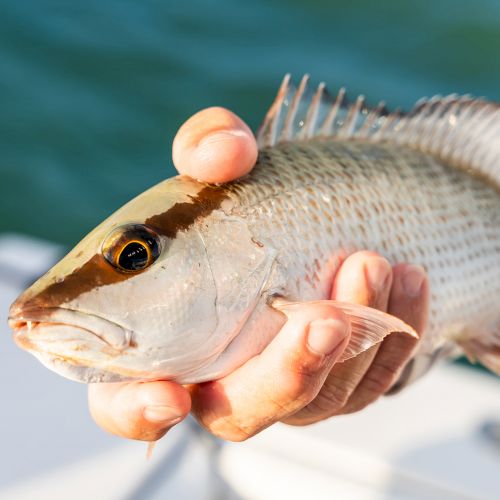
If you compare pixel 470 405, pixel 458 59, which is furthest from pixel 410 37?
pixel 470 405

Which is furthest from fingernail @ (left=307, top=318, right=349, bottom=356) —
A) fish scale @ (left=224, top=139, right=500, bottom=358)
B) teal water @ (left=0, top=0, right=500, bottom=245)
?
teal water @ (left=0, top=0, right=500, bottom=245)

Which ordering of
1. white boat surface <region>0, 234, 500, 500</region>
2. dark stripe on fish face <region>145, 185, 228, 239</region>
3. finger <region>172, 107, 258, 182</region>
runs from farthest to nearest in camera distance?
white boat surface <region>0, 234, 500, 500</region>, finger <region>172, 107, 258, 182</region>, dark stripe on fish face <region>145, 185, 228, 239</region>

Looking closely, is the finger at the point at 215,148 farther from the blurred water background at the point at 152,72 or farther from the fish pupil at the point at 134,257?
the blurred water background at the point at 152,72

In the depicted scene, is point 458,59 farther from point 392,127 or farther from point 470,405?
point 392,127

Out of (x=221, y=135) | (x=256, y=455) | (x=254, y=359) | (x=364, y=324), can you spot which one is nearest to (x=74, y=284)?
(x=254, y=359)

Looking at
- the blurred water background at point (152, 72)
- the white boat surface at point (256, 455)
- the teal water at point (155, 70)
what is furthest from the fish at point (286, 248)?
the teal water at point (155, 70)

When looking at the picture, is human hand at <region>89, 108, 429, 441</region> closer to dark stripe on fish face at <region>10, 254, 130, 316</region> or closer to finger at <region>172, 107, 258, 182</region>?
finger at <region>172, 107, 258, 182</region>
